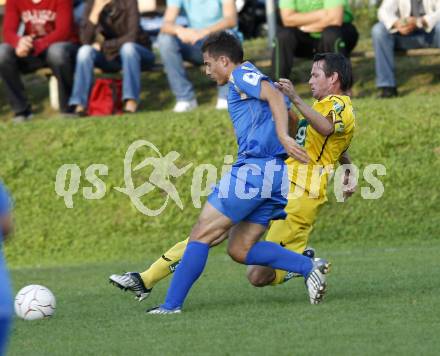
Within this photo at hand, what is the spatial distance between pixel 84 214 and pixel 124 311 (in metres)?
5.39

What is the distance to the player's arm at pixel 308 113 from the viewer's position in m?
7.46

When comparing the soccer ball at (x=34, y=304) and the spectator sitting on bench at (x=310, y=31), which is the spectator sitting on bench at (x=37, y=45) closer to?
the spectator sitting on bench at (x=310, y=31)

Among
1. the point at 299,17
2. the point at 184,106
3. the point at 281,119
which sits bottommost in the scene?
the point at 184,106

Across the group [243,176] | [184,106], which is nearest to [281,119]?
[243,176]

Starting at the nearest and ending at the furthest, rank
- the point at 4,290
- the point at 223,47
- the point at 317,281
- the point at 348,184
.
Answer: the point at 4,290
the point at 223,47
the point at 317,281
the point at 348,184

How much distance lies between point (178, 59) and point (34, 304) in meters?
7.08

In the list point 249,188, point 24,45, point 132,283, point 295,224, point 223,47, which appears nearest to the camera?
point 249,188

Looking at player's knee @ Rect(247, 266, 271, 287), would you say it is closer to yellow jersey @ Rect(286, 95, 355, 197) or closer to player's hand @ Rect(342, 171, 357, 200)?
yellow jersey @ Rect(286, 95, 355, 197)

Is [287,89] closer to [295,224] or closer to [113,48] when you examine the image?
[295,224]

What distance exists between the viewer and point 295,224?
27.7 feet

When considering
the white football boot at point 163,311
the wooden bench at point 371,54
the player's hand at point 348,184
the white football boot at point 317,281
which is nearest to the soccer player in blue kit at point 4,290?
the white football boot at point 163,311

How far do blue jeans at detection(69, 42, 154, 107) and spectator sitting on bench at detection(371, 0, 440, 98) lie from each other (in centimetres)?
297

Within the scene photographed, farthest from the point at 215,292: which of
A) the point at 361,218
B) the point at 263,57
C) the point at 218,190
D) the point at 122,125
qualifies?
the point at 263,57

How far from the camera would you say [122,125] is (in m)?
14.3
